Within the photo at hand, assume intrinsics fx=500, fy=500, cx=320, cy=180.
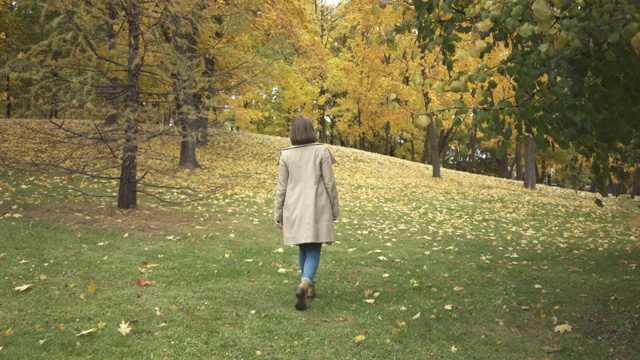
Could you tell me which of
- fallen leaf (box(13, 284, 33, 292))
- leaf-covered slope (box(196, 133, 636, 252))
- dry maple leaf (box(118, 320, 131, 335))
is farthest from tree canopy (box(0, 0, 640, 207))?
fallen leaf (box(13, 284, 33, 292))

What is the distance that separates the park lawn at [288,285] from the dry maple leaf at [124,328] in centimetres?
4

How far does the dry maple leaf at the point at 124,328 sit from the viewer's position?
4012 millimetres

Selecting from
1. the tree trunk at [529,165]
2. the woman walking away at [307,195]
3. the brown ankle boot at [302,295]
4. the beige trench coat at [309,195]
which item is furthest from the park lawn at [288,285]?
the tree trunk at [529,165]

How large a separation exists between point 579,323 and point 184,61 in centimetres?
581

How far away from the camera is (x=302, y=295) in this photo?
15.5 ft

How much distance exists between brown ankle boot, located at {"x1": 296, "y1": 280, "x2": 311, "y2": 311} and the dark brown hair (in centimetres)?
137

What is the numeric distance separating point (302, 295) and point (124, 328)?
62.1 inches

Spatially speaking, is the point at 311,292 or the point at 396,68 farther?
the point at 396,68

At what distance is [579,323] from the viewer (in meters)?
4.70

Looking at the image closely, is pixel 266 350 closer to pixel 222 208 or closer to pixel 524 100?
pixel 524 100

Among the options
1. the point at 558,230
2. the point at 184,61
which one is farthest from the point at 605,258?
the point at 184,61

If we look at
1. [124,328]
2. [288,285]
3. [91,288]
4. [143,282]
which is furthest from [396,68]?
[124,328]

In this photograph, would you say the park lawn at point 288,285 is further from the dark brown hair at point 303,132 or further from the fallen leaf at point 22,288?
the dark brown hair at point 303,132

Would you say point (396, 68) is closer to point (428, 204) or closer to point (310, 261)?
point (428, 204)
